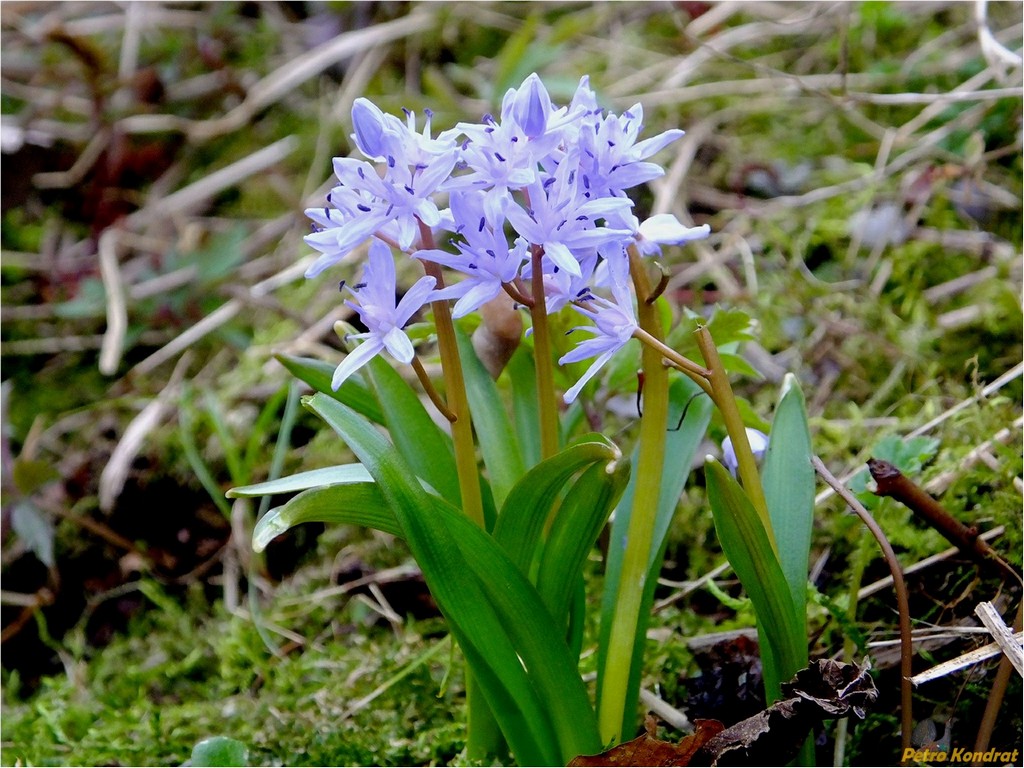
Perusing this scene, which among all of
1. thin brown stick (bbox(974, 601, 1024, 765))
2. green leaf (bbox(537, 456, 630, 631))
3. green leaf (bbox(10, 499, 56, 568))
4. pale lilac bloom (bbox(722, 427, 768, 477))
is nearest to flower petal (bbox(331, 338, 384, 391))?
green leaf (bbox(537, 456, 630, 631))

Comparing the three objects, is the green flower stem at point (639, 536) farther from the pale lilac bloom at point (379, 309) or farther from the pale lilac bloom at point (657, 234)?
the pale lilac bloom at point (379, 309)

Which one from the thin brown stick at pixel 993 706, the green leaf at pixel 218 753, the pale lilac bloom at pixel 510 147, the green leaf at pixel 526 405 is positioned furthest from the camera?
the green leaf at pixel 526 405

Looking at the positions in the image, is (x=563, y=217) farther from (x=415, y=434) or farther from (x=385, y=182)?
(x=415, y=434)

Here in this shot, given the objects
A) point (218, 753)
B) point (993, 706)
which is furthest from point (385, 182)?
point (993, 706)

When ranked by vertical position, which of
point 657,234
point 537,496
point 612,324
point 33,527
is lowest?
point 33,527

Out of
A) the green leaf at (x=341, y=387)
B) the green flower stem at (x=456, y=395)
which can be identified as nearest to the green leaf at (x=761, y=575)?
the green flower stem at (x=456, y=395)

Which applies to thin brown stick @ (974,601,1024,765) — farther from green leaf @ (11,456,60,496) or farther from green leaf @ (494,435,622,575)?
green leaf @ (11,456,60,496)
